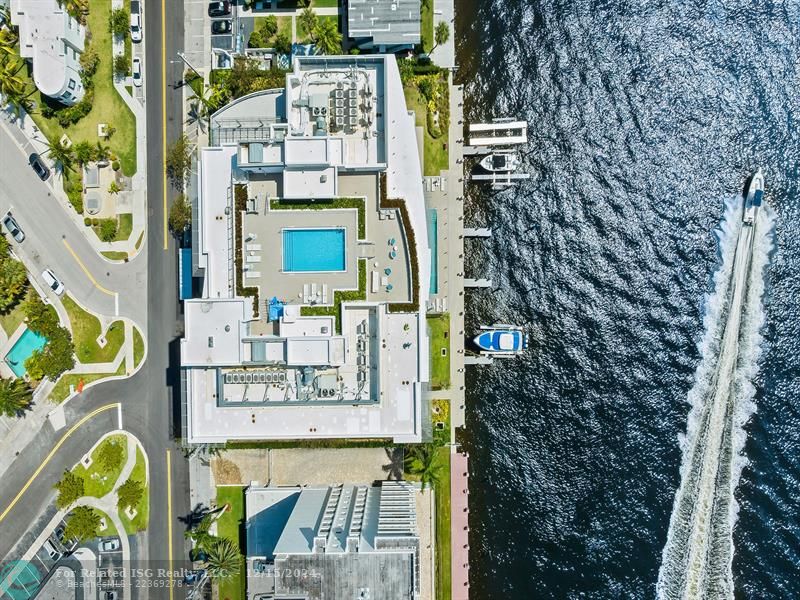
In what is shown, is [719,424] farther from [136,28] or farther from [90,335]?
[136,28]

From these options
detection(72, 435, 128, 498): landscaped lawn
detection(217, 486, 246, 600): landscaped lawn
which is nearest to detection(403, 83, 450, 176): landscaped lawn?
detection(217, 486, 246, 600): landscaped lawn

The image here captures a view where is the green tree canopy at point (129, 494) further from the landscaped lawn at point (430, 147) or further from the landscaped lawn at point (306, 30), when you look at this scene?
the landscaped lawn at point (306, 30)

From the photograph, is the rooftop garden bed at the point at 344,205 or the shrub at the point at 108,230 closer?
the rooftop garden bed at the point at 344,205

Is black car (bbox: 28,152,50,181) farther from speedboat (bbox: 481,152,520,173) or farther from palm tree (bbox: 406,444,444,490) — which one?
palm tree (bbox: 406,444,444,490)

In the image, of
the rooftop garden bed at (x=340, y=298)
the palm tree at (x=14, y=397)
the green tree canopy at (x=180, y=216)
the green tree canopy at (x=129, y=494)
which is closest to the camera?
the rooftop garden bed at (x=340, y=298)

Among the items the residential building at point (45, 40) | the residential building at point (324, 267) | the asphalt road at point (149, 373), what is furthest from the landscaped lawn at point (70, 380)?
the residential building at point (45, 40)

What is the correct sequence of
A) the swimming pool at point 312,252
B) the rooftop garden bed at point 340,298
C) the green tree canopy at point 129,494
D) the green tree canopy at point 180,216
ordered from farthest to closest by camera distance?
the green tree canopy at point 180,216
the green tree canopy at point 129,494
the swimming pool at point 312,252
the rooftop garden bed at point 340,298
